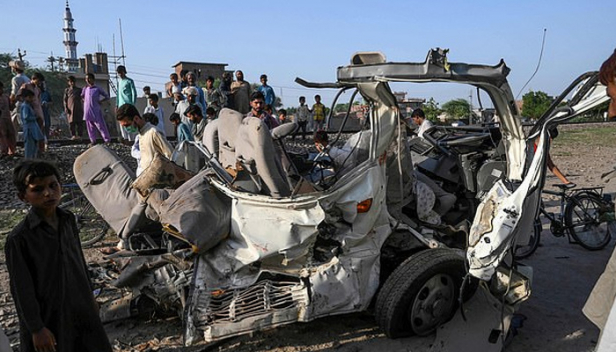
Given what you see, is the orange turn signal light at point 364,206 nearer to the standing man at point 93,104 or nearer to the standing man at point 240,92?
the standing man at point 240,92

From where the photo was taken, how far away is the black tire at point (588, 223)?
235 inches

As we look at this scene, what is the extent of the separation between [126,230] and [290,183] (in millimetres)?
1986

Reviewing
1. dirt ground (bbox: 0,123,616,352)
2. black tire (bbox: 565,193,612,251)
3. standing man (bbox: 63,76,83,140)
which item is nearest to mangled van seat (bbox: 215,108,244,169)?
dirt ground (bbox: 0,123,616,352)

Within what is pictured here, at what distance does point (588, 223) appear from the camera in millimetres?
6008

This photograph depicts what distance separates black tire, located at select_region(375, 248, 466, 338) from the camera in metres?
3.51

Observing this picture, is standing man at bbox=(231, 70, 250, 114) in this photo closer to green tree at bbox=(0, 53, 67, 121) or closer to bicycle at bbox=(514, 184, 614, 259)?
bicycle at bbox=(514, 184, 614, 259)

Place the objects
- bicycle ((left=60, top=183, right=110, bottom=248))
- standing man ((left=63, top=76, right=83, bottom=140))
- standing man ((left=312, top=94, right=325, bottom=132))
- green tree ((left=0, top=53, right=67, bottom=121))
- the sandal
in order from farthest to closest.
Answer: green tree ((left=0, top=53, right=67, bottom=121))
standing man ((left=312, top=94, right=325, bottom=132))
standing man ((left=63, top=76, right=83, bottom=140))
bicycle ((left=60, top=183, right=110, bottom=248))
the sandal

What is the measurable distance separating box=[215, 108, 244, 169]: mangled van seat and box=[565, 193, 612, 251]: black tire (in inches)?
172

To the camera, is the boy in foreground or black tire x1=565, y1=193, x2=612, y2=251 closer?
the boy in foreground

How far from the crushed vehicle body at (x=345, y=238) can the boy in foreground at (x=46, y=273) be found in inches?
34.3

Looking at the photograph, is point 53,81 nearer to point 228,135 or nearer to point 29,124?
point 29,124

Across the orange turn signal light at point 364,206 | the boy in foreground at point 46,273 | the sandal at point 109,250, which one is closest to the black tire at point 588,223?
the orange turn signal light at point 364,206

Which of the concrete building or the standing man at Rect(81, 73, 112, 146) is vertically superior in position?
the concrete building

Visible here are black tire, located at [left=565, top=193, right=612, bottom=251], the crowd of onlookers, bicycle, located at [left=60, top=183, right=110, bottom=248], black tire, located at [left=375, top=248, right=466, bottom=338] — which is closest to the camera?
black tire, located at [left=375, top=248, right=466, bottom=338]
